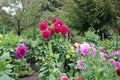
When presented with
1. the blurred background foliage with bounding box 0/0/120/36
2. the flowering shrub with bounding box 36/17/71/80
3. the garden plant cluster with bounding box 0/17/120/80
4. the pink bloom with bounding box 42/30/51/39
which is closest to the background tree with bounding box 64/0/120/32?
the blurred background foliage with bounding box 0/0/120/36

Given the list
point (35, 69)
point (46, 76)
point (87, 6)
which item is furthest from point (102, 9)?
point (46, 76)

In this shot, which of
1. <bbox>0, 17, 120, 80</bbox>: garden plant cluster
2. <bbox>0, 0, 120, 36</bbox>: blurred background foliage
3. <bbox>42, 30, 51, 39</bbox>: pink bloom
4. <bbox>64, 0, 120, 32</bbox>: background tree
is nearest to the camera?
<bbox>0, 17, 120, 80</bbox>: garden plant cluster

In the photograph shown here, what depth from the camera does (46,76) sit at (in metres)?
2.95

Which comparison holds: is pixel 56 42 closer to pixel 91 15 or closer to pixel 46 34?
pixel 46 34

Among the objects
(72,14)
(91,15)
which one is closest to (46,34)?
(91,15)

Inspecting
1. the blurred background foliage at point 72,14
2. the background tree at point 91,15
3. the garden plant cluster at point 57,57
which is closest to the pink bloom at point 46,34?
the garden plant cluster at point 57,57

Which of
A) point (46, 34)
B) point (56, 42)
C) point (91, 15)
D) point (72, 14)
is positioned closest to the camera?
point (46, 34)

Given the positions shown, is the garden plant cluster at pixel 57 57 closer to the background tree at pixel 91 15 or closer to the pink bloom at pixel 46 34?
the pink bloom at pixel 46 34

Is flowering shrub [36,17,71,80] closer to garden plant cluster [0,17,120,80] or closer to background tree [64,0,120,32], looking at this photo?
garden plant cluster [0,17,120,80]

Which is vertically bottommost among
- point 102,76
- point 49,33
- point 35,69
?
point 35,69

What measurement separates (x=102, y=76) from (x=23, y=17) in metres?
6.59

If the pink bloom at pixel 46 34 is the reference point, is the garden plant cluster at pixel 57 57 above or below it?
below

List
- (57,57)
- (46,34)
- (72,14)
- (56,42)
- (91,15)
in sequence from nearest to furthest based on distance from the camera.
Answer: (57,57), (46,34), (56,42), (91,15), (72,14)

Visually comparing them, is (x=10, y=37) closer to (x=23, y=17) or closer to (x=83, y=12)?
(x=23, y=17)
